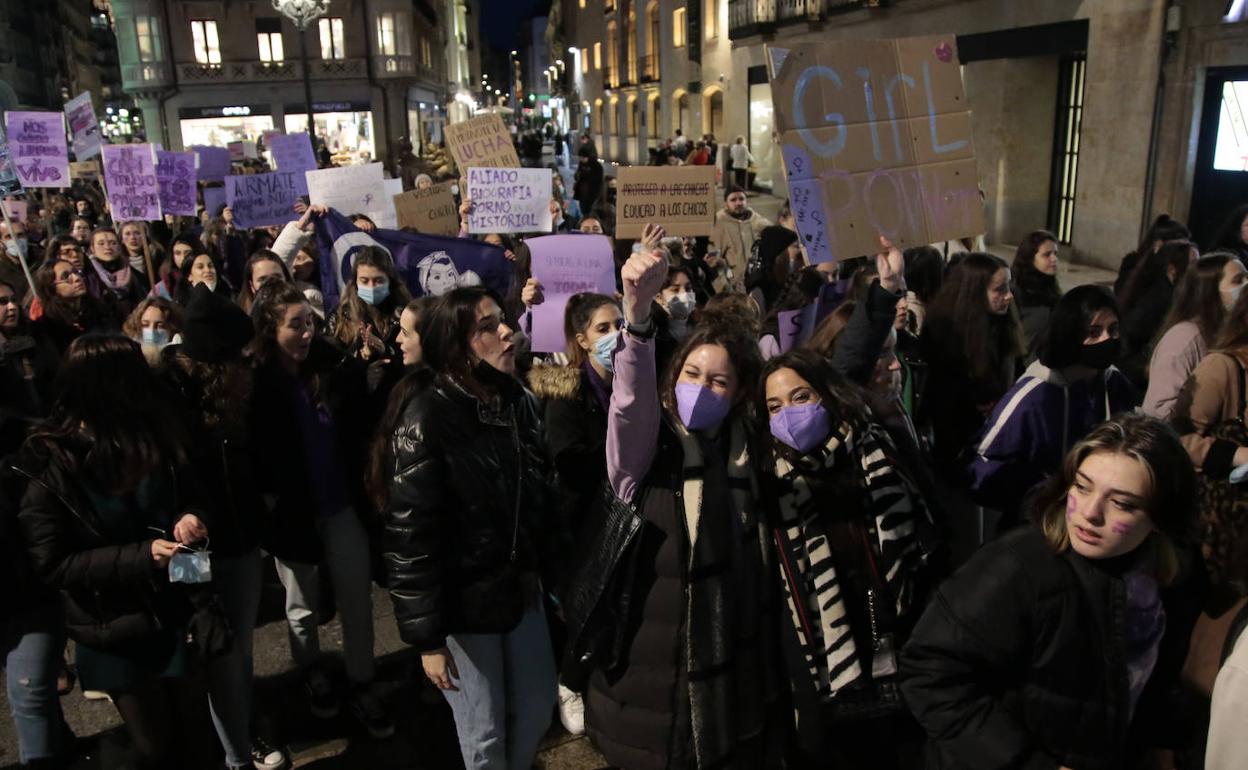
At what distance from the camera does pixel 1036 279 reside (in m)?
5.83

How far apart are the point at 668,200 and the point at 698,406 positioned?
11.1 ft

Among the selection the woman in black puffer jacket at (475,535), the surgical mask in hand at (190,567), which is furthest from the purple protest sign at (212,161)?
the woman in black puffer jacket at (475,535)

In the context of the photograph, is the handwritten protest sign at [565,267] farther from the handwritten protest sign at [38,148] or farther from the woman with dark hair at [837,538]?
the handwritten protest sign at [38,148]

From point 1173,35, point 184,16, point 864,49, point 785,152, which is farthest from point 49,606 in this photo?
point 184,16

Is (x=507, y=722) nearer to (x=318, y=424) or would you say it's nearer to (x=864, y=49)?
(x=318, y=424)

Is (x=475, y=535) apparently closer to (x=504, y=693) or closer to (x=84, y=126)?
(x=504, y=693)

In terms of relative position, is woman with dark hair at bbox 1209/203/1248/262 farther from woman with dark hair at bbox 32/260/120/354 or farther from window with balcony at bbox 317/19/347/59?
window with balcony at bbox 317/19/347/59

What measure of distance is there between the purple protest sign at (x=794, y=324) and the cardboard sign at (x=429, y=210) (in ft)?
11.7

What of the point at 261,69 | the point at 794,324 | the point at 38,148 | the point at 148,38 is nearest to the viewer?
the point at 794,324

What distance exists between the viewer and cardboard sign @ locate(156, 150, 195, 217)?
30.0ft

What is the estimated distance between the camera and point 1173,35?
11.7m

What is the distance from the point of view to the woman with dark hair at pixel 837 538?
289 cm

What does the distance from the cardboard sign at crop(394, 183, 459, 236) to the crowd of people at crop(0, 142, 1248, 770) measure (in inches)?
152

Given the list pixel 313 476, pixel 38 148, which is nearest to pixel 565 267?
pixel 313 476
